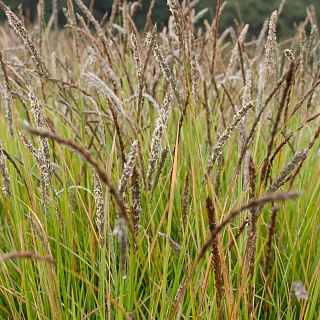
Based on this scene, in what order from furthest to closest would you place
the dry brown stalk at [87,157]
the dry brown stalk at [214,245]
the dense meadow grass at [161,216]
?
the dense meadow grass at [161,216]
the dry brown stalk at [214,245]
the dry brown stalk at [87,157]

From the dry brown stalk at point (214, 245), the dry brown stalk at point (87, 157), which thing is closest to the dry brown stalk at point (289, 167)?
the dry brown stalk at point (214, 245)

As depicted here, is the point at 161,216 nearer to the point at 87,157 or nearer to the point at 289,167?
the point at 289,167

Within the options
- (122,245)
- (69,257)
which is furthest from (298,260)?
(122,245)

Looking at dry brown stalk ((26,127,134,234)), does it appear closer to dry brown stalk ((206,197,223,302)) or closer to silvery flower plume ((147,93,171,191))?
dry brown stalk ((206,197,223,302))

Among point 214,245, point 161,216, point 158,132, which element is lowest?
point 161,216

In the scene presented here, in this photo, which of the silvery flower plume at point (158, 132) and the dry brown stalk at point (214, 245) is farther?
the silvery flower plume at point (158, 132)

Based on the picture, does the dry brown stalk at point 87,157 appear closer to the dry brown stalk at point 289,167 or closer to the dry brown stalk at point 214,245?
the dry brown stalk at point 214,245

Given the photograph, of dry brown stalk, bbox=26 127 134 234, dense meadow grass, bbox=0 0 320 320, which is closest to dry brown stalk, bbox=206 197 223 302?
dense meadow grass, bbox=0 0 320 320

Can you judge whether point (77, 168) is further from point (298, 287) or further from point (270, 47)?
point (298, 287)

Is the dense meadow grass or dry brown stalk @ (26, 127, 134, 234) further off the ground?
dry brown stalk @ (26, 127, 134, 234)

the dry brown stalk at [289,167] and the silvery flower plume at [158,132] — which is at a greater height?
the silvery flower plume at [158,132]

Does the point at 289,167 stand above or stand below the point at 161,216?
above

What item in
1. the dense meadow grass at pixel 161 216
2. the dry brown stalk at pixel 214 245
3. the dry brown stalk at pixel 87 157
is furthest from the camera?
the dense meadow grass at pixel 161 216

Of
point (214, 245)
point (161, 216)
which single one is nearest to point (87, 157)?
point (214, 245)
